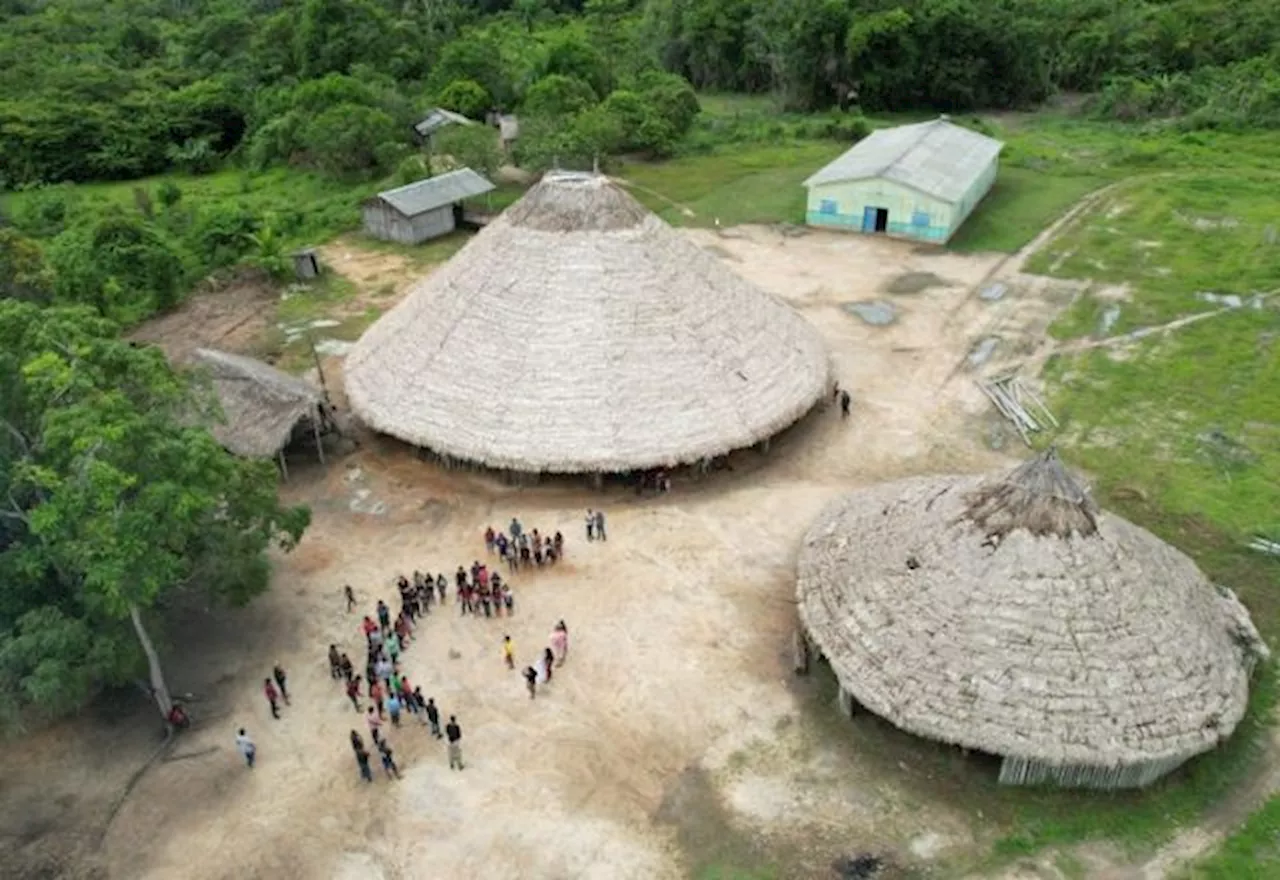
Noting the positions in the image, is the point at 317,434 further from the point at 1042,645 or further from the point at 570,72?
the point at 570,72

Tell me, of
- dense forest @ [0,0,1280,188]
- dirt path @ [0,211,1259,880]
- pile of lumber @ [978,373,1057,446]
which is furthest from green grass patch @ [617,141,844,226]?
dirt path @ [0,211,1259,880]

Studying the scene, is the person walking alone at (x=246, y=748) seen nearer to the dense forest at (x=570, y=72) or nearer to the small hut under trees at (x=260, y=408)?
the small hut under trees at (x=260, y=408)

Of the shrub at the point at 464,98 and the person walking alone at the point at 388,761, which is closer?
the person walking alone at the point at 388,761

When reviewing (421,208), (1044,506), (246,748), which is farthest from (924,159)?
(246,748)

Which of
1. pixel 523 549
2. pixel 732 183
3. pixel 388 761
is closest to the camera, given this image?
pixel 388 761

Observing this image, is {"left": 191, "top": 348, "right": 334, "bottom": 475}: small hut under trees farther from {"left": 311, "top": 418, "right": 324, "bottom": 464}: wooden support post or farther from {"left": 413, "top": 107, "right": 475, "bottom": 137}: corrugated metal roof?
{"left": 413, "top": 107, "right": 475, "bottom": 137}: corrugated metal roof

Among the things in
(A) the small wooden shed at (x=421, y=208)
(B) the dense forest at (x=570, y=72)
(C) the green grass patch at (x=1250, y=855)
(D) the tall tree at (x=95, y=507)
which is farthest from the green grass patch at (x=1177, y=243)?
(D) the tall tree at (x=95, y=507)
